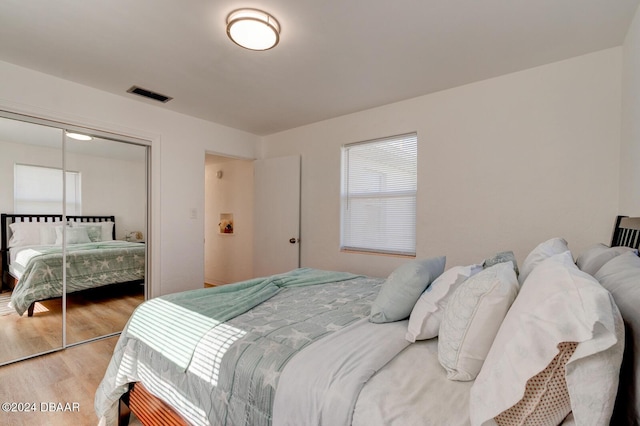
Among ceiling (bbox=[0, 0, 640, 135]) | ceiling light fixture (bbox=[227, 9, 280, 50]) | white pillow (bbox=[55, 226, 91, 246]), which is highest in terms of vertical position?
ceiling (bbox=[0, 0, 640, 135])

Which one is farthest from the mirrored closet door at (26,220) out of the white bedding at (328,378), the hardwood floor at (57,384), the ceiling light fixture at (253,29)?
the white bedding at (328,378)

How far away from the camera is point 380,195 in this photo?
134 inches

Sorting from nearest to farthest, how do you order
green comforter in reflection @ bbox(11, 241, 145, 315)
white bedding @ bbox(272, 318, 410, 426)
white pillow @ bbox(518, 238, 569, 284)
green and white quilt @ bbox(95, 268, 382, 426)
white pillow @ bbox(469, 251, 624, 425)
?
white pillow @ bbox(469, 251, 624, 425)
white bedding @ bbox(272, 318, 410, 426)
green and white quilt @ bbox(95, 268, 382, 426)
white pillow @ bbox(518, 238, 569, 284)
green comforter in reflection @ bbox(11, 241, 145, 315)

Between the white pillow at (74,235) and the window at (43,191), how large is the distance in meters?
0.15

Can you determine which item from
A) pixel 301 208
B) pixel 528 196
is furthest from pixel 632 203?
pixel 301 208

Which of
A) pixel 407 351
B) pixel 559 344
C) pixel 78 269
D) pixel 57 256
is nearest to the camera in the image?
pixel 559 344

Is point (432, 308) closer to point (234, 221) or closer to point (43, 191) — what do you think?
point (43, 191)

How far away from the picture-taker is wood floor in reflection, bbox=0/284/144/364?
100 inches

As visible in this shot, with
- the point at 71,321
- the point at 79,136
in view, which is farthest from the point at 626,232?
the point at 71,321

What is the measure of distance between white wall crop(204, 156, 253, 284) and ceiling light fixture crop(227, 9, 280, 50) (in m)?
2.96

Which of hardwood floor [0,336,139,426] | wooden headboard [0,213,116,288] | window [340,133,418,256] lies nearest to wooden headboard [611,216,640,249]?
window [340,133,418,256]

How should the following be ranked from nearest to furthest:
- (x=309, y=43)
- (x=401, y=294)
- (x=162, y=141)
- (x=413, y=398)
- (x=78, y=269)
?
(x=413, y=398) < (x=401, y=294) < (x=309, y=43) < (x=78, y=269) < (x=162, y=141)

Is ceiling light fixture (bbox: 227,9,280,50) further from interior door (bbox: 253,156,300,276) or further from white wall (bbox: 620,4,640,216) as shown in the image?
white wall (bbox: 620,4,640,216)

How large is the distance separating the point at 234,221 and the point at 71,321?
263 cm
